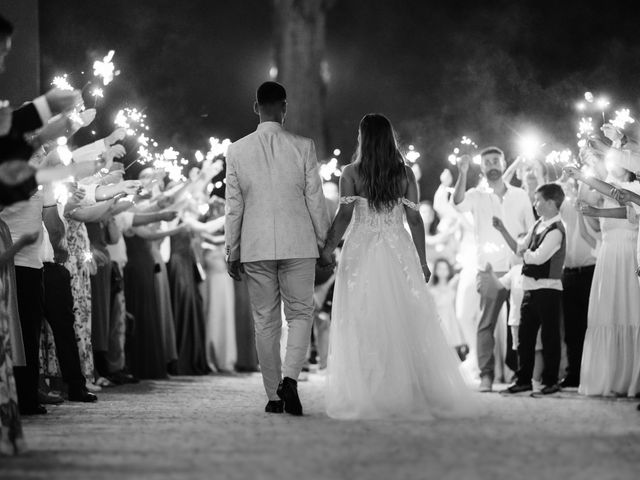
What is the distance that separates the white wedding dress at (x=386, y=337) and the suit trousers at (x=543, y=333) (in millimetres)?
2019

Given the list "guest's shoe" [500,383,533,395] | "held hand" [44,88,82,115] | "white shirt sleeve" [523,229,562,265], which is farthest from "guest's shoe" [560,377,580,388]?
"held hand" [44,88,82,115]

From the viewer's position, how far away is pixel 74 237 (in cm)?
852

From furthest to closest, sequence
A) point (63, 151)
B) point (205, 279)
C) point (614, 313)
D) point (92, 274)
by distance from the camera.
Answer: point (205, 279) → point (92, 274) → point (614, 313) → point (63, 151)

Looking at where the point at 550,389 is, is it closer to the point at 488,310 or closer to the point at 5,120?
the point at 488,310

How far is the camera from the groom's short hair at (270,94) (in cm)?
675

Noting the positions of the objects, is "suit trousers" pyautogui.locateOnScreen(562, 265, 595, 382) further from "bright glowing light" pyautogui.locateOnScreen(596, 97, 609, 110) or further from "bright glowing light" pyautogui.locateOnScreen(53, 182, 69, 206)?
"bright glowing light" pyautogui.locateOnScreen(53, 182, 69, 206)

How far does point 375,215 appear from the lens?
678cm

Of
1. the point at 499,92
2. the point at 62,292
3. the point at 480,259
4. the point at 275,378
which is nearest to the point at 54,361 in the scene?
the point at 62,292

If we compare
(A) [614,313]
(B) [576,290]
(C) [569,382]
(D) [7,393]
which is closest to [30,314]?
(D) [7,393]

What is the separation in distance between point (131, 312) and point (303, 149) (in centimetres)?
446

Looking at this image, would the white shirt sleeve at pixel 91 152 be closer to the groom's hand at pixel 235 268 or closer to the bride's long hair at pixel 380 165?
the groom's hand at pixel 235 268

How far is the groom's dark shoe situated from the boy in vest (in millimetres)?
2616

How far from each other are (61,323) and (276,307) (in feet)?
6.20

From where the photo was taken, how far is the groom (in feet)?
21.5
